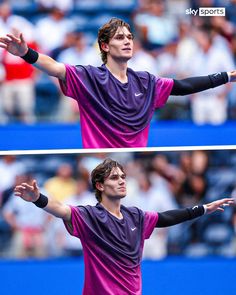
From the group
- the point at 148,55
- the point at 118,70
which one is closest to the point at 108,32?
the point at 118,70

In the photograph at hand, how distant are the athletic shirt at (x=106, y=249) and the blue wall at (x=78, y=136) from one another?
1.68 m

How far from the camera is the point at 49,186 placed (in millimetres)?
6332

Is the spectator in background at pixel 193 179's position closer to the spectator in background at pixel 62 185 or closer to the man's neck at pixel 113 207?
the spectator in background at pixel 62 185

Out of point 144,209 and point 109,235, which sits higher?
point 109,235

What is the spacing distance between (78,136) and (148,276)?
38.6 inches

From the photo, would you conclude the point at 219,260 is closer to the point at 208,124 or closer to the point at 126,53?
the point at 208,124

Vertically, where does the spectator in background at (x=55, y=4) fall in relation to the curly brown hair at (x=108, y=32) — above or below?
below

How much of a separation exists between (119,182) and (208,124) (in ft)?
6.25

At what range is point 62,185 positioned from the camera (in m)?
6.29

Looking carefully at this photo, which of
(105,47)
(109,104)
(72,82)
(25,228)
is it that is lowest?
(25,228)

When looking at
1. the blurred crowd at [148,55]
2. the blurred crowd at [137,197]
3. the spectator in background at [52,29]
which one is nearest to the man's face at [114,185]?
the blurred crowd at [137,197]

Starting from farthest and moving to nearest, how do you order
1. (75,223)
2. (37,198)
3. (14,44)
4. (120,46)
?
(75,223) → (120,46) → (37,198) → (14,44)

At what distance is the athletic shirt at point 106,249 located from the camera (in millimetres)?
4859

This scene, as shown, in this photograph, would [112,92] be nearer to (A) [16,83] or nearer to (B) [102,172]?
(B) [102,172]
